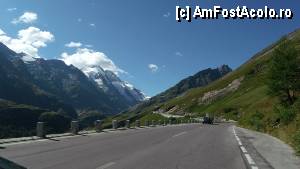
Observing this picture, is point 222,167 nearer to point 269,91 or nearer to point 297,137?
point 297,137

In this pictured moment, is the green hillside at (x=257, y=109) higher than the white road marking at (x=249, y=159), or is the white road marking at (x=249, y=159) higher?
the green hillside at (x=257, y=109)

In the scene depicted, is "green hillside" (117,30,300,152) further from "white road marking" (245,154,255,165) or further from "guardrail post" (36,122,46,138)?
"guardrail post" (36,122,46,138)

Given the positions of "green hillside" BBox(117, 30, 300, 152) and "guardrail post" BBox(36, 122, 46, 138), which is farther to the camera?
"green hillside" BBox(117, 30, 300, 152)

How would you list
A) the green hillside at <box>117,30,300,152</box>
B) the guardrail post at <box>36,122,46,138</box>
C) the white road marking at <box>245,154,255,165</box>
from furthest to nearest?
1. the green hillside at <box>117,30,300,152</box>
2. the guardrail post at <box>36,122,46,138</box>
3. the white road marking at <box>245,154,255,165</box>

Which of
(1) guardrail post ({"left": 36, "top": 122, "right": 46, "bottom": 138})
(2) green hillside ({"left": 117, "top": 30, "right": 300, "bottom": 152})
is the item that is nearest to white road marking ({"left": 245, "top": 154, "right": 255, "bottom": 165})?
(2) green hillside ({"left": 117, "top": 30, "right": 300, "bottom": 152})

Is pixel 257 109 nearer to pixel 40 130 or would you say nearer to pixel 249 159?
pixel 40 130

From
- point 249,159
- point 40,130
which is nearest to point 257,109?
point 40,130

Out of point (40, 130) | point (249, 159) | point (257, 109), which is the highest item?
point (257, 109)

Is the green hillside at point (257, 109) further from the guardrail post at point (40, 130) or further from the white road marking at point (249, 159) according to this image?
the guardrail post at point (40, 130)

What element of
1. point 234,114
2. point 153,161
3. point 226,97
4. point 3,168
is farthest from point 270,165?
point 226,97

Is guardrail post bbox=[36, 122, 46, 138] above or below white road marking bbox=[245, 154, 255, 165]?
above

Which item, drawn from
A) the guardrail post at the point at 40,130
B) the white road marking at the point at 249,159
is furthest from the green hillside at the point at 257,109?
the guardrail post at the point at 40,130

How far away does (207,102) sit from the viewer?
655 feet

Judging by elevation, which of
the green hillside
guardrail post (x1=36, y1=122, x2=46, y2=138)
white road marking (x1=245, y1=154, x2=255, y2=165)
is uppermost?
the green hillside
